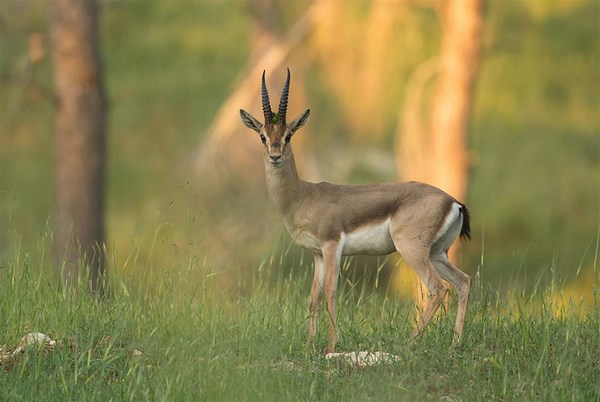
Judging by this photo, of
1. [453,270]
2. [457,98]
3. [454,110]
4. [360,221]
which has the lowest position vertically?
[453,270]

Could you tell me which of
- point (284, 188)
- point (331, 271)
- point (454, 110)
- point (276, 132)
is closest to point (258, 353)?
point (331, 271)

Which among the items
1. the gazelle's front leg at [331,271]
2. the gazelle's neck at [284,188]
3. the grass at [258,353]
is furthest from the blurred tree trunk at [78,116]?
the gazelle's front leg at [331,271]

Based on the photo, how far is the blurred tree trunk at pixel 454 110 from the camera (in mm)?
14719

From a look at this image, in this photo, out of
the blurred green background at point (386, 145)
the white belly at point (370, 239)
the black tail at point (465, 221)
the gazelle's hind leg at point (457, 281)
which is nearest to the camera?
the gazelle's hind leg at point (457, 281)

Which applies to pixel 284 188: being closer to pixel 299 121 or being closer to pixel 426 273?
pixel 299 121

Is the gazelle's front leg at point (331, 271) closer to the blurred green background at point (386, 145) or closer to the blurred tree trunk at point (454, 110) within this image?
the blurred green background at point (386, 145)

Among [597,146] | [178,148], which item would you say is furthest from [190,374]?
[178,148]

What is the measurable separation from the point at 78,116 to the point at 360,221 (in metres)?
7.46

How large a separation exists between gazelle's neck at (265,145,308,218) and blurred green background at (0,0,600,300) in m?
6.02

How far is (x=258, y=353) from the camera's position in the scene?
7.14 m

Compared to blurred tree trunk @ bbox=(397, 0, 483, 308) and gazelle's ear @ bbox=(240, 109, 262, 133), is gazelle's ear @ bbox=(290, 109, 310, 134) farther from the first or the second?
blurred tree trunk @ bbox=(397, 0, 483, 308)

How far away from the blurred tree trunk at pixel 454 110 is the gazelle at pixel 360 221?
268 inches

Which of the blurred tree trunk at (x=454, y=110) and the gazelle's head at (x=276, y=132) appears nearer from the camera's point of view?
the gazelle's head at (x=276, y=132)

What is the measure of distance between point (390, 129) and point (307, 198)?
44.2 feet
